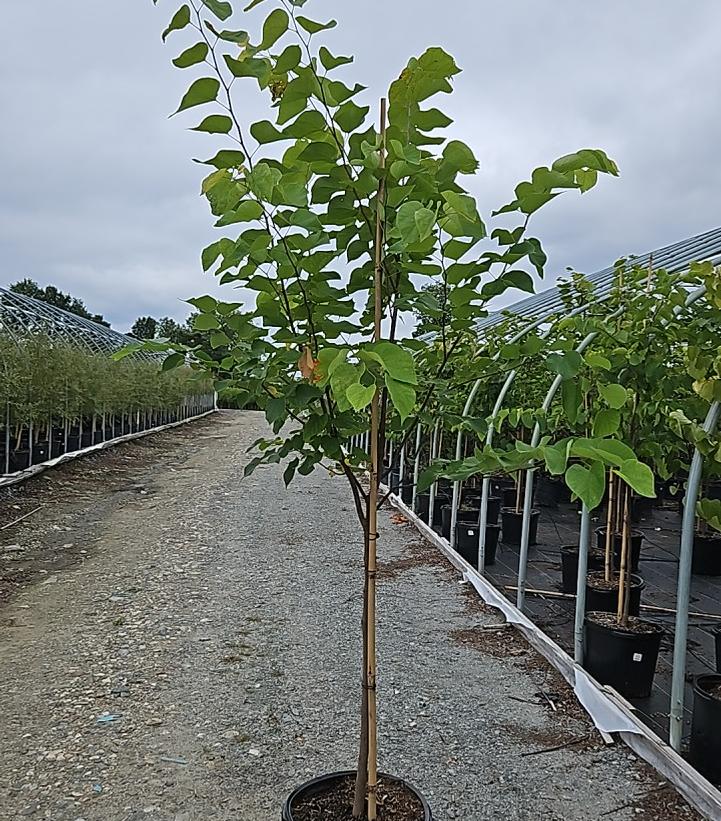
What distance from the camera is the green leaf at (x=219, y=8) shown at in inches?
51.4

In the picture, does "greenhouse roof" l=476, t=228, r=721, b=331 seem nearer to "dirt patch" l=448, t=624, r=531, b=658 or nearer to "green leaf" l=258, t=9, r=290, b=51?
"dirt patch" l=448, t=624, r=531, b=658

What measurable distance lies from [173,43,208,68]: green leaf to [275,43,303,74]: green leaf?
0.46 feet

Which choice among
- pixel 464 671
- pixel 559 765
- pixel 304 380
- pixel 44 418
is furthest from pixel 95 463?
pixel 304 380

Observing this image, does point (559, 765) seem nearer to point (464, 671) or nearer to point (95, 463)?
point (464, 671)

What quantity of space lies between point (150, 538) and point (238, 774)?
4622 mm

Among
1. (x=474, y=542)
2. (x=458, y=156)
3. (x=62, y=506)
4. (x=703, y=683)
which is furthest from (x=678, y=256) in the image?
(x=62, y=506)

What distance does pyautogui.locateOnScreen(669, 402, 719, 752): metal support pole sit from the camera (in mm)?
2723

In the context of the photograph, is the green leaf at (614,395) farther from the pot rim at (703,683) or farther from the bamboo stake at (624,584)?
the bamboo stake at (624,584)

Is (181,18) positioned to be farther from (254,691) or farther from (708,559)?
(708,559)

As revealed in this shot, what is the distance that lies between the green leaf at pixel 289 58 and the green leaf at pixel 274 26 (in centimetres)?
4

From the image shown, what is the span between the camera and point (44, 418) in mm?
10344

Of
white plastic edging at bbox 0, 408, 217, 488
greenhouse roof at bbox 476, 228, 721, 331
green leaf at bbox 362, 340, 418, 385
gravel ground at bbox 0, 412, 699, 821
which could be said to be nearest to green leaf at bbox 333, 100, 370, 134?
green leaf at bbox 362, 340, 418, 385

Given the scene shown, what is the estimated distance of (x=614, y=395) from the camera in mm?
1452

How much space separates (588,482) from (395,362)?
0.34m
